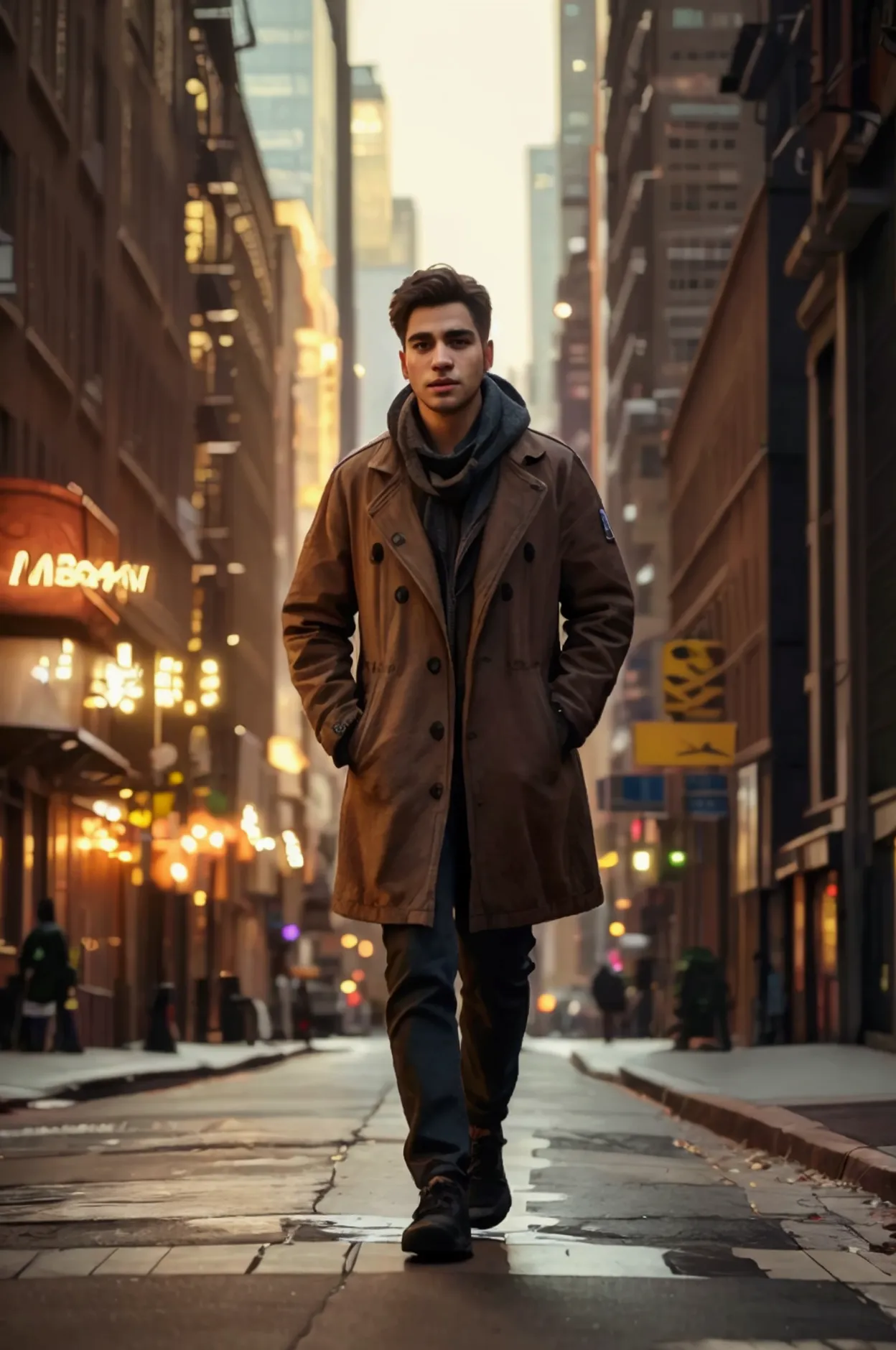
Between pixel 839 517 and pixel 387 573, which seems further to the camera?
pixel 839 517

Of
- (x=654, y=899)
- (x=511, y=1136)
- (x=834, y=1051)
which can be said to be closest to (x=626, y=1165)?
(x=511, y=1136)

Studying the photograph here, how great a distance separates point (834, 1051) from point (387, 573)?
18.8m

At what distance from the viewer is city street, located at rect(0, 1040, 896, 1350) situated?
17.4 ft

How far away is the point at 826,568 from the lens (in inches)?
1294

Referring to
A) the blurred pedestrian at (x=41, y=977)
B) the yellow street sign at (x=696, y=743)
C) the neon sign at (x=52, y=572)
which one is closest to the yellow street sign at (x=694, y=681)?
the yellow street sign at (x=696, y=743)

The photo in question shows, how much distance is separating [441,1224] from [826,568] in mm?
27236

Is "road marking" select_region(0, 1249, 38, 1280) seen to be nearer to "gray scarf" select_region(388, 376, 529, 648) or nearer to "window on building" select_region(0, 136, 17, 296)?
"gray scarf" select_region(388, 376, 529, 648)

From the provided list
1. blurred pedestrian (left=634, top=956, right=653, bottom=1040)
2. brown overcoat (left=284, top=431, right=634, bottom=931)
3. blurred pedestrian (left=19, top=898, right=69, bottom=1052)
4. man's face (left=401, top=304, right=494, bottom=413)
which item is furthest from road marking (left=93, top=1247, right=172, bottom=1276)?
blurred pedestrian (left=634, top=956, right=653, bottom=1040)

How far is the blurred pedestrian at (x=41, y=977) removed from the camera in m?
26.1

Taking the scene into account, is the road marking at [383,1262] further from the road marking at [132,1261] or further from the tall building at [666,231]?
the tall building at [666,231]

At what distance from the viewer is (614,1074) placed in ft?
88.1

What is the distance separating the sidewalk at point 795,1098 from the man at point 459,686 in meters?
2.69

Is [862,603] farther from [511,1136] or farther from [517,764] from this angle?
[517,764]

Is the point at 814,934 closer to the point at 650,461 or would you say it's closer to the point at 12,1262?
the point at 12,1262
